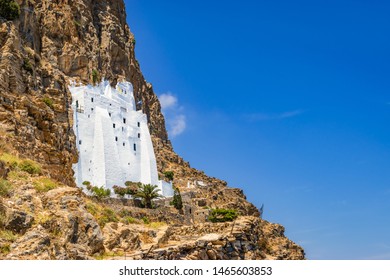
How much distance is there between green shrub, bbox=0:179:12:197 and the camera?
40.4 feet

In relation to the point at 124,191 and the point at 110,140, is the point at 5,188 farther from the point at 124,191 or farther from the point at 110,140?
the point at 110,140

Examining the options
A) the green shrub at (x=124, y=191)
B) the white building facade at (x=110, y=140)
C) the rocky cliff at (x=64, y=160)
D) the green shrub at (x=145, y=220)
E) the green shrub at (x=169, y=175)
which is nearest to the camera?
the rocky cliff at (x=64, y=160)

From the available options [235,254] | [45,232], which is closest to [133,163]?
[235,254]

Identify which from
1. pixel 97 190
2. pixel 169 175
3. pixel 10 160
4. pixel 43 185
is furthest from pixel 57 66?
pixel 43 185

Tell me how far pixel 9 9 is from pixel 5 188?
23644mm

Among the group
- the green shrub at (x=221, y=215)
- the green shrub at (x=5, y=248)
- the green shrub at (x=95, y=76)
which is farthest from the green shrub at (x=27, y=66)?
the green shrub at (x=95, y=76)

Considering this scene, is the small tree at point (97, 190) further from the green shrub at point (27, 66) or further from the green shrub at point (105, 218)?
the green shrub at point (105, 218)

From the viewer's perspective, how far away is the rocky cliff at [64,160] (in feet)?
38.2

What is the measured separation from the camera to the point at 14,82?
941 inches

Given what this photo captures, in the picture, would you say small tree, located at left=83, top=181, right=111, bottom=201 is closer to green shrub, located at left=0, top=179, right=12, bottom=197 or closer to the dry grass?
the dry grass

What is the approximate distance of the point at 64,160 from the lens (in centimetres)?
2366

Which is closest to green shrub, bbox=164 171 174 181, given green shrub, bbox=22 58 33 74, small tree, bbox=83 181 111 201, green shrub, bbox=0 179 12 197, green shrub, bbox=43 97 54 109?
small tree, bbox=83 181 111 201

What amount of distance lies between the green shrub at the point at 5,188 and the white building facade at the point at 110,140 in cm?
3168
